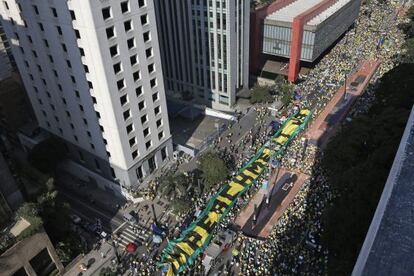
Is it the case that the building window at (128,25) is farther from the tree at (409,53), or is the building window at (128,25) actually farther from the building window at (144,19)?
the tree at (409,53)

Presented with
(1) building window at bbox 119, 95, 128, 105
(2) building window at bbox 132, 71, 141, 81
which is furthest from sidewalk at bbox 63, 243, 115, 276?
(2) building window at bbox 132, 71, 141, 81

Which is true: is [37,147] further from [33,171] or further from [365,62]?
[365,62]

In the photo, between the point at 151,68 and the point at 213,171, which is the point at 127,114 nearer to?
the point at 151,68

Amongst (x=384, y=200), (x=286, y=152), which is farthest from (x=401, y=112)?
(x=384, y=200)

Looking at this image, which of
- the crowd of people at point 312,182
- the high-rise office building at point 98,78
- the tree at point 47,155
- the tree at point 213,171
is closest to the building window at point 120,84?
the high-rise office building at point 98,78

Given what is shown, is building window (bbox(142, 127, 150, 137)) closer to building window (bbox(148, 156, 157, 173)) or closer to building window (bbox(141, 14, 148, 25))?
building window (bbox(148, 156, 157, 173))

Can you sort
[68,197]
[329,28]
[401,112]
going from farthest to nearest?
[329,28], [68,197], [401,112]
